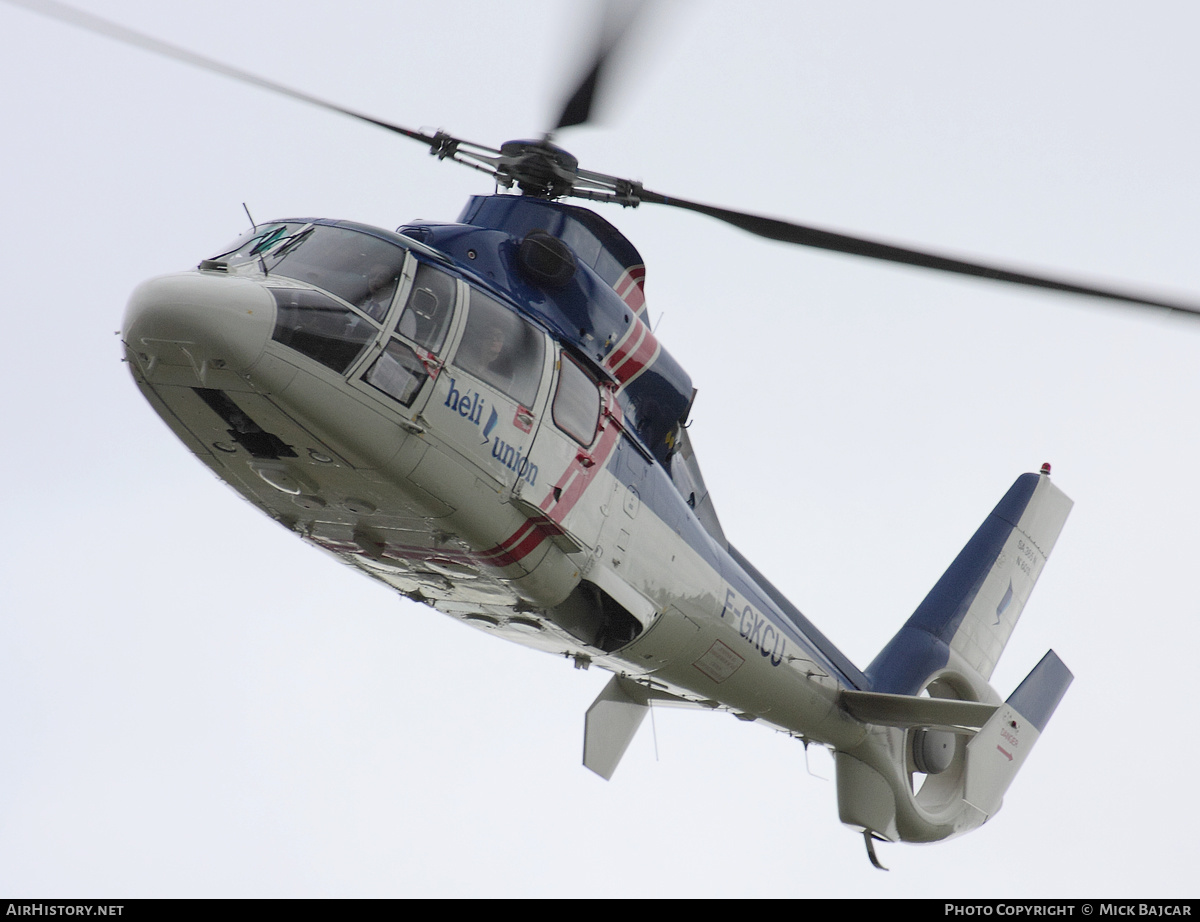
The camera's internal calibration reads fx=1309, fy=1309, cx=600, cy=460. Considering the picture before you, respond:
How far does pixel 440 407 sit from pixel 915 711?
6.20m

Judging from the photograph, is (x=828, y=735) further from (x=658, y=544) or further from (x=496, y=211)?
(x=496, y=211)

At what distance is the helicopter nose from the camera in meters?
7.39

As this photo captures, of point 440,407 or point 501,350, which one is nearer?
point 440,407

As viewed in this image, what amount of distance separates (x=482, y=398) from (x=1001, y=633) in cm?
878

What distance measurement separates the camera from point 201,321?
738cm

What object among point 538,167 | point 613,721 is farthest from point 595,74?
point 613,721

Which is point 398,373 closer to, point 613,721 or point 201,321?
point 201,321

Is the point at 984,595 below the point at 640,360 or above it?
below

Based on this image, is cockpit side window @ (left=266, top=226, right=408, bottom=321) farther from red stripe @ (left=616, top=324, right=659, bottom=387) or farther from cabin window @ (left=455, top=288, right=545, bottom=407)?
red stripe @ (left=616, top=324, right=659, bottom=387)

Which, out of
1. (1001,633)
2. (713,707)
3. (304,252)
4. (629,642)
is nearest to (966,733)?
(1001,633)

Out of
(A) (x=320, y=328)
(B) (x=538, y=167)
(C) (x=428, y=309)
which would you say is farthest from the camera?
(B) (x=538, y=167)

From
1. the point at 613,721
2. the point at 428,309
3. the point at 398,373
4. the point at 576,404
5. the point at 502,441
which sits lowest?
the point at 613,721

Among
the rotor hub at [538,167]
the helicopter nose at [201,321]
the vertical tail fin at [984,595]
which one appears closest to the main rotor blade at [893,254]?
the rotor hub at [538,167]

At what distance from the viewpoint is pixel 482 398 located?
840 cm
